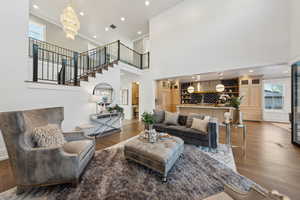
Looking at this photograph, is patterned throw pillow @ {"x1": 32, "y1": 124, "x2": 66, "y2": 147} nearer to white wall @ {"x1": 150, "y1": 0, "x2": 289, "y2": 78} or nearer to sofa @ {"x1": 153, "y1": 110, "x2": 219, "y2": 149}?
sofa @ {"x1": 153, "y1": 110, "x2": 219, "y2": 149}

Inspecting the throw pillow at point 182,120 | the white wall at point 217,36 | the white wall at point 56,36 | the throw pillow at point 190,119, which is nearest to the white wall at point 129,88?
the white wall at point 217,36

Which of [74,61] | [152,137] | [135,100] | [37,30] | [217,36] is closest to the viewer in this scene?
[152,137]

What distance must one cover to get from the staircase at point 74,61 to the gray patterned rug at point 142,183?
9.77ft

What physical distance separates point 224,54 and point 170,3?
368cm

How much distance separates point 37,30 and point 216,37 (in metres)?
8.38

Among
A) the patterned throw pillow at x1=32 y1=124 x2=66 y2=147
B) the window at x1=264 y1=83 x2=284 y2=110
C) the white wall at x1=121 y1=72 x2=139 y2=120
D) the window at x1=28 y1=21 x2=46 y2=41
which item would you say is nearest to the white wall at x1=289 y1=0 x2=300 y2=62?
the window at x1=264 y1=83 x2=284 y2=110

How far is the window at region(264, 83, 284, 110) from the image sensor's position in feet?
22.4

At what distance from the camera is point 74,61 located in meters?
4.08

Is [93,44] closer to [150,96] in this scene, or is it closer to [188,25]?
[150,96]

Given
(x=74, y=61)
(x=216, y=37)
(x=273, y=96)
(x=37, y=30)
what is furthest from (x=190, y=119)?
(x=37, y=30)

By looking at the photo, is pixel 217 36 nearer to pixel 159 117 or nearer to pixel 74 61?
pixel 159 117

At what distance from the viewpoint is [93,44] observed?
848 centimetres

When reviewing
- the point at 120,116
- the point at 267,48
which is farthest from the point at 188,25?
the point at 120,116

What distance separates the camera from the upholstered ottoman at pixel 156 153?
6.16ft
